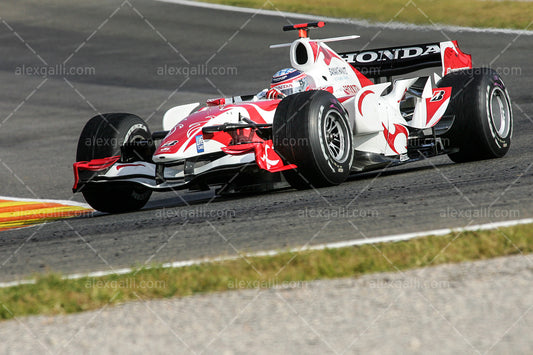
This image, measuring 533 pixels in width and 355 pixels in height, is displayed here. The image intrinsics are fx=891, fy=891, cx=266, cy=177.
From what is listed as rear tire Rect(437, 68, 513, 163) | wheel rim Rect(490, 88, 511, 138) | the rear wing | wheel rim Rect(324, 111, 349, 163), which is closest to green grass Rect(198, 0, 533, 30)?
the rear wing

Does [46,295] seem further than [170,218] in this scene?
No

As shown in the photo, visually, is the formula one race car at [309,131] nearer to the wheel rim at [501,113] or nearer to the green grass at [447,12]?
the wheel rim at [501,113]

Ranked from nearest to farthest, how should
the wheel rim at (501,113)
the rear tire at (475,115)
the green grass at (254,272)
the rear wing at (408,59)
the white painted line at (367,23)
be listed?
the green grass at (254,272), the rear tire at (475,115), the wheel rim at (501,113), the rear wing at (408,59), the white painted line at (367,23)

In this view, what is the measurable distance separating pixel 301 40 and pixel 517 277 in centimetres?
534

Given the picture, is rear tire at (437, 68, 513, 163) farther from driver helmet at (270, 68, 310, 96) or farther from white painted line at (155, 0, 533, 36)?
white painted line at (155, 0, 533, 36)

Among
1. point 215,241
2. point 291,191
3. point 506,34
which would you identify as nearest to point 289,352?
point 215,241

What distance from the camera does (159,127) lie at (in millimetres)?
15555

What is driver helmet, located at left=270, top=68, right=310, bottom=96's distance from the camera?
8984 mm

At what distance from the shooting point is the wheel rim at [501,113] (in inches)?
380

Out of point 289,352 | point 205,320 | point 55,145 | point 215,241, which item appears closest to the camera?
point 289,352

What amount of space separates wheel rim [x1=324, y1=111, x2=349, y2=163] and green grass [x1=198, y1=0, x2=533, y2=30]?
1593 centimetres

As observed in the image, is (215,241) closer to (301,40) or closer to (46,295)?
(46,295)

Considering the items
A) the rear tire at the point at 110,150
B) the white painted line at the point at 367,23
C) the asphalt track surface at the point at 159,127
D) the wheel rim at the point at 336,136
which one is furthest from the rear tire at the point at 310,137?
the white painted line at the point at 367,23

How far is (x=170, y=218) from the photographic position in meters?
7.42
